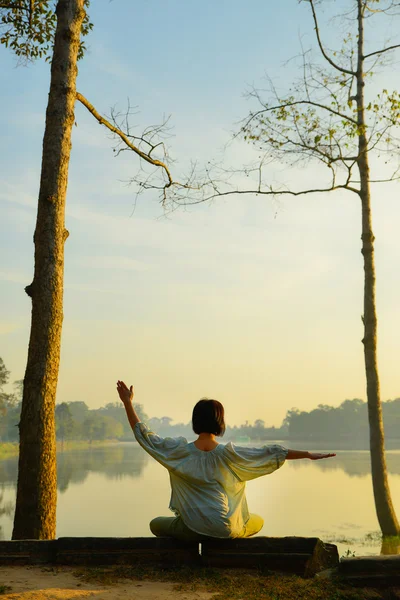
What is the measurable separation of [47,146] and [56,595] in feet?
16.6

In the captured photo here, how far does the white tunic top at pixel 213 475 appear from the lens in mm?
4613

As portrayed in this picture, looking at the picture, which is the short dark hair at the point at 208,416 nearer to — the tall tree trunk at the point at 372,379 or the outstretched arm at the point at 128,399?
the outstretched arm at the point at 128,399

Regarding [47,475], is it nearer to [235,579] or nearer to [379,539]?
[235,579]

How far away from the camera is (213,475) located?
4660 millimetres

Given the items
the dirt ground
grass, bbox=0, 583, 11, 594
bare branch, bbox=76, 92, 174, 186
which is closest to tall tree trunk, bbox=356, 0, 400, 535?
bare branch, bbox=76, 92, 174, 186

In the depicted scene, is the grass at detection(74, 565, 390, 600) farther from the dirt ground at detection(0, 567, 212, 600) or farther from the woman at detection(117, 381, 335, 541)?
the woman at detection(117, 381, 335, 541)

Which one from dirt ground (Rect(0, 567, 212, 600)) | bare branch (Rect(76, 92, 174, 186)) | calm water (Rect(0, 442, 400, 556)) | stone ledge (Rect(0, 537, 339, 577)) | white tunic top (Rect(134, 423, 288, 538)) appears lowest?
calm water (Rect(0, 442, 400, 556))

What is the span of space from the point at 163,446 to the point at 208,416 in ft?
1.47

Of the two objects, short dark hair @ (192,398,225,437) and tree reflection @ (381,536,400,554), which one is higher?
short dark hair @ (192,398,225,437)

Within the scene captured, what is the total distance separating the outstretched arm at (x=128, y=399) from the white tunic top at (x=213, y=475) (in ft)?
0.98

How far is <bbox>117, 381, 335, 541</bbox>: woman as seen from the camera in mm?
4609

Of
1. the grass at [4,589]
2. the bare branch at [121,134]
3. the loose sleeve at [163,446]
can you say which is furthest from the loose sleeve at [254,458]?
the bare branch at [121,134]

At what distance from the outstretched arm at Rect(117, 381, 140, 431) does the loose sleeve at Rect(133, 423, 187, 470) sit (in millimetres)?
109

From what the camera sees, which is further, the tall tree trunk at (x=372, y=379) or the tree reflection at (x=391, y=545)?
the tall tree trunk at (x=372, y=379)
